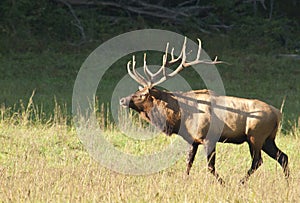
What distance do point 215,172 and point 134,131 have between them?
2574mm

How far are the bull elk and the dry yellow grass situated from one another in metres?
0.25

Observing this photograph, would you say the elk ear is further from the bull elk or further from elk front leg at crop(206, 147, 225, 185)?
elk front leg at crop(206, 147, 225, 185)

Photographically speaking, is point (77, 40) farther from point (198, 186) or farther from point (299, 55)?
point (198, 186)

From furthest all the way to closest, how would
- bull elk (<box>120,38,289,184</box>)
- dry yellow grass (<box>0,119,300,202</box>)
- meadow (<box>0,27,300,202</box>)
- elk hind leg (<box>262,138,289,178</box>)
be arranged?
1. elk hind leg (<box>262,138,289,178</box>)
2. bull elk (<box>120,38,289,184</box>)
3. meadow (<box>0,27,300,202</box>)
4. dry yellow grass (<box>0,119,300,202</box>)

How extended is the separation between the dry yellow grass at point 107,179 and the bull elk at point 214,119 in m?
0.25

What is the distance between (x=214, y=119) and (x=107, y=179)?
1.75m

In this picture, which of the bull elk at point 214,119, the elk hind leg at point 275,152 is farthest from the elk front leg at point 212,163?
the elk hind leg at point 275,152

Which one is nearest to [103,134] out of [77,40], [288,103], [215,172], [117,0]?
[215,172]

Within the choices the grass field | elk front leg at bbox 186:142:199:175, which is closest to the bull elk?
elk front leg at bbox 186:142:199:175

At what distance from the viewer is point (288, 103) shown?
51.3 feet

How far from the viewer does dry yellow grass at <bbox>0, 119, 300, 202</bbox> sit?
6.74 m

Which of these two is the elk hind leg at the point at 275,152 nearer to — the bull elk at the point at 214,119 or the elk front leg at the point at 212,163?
the bull elk at the point at 214,119

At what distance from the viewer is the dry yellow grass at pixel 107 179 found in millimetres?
6738

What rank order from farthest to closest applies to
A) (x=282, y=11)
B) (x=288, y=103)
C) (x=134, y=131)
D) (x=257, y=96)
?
(x=282, y=11) → (x=257, y=96) → (x=288, y=103) → (x=134, y=131)
